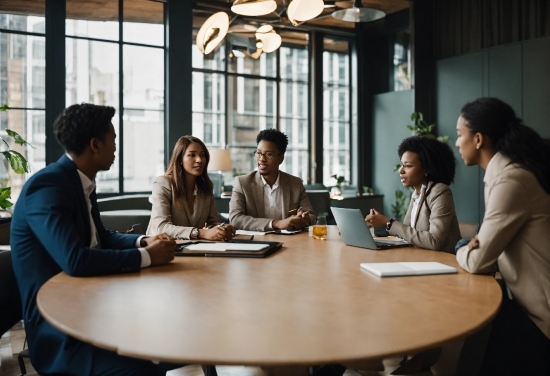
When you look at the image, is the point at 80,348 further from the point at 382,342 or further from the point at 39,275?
the point at 382,342

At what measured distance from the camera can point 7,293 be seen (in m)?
1.91

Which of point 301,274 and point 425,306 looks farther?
point 301,274

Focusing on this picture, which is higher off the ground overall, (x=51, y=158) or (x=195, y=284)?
(x=51, y=158)

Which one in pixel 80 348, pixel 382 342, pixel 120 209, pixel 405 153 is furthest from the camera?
pixel 120 209

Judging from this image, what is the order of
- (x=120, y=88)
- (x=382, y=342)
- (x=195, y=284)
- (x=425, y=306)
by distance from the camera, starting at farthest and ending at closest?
(x=120, y=88) → (x=195, y=284) → (x=425, y=306) → (x=382, y=342)

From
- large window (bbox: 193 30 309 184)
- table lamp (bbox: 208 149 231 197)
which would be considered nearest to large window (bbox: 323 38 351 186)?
large window (bbox: 193 30 309 184)

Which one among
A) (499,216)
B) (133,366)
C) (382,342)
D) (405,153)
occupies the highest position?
(405,153)

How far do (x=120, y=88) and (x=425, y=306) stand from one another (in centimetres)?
641

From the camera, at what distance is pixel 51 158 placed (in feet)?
21.3

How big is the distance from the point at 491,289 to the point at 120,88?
6333mm

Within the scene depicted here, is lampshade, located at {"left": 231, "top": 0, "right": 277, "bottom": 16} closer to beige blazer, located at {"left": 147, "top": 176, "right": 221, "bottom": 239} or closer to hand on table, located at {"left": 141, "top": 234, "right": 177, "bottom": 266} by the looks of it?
beige blazer, located at {"left": 147, "top": 176, "right": 221, "bottom": 239}

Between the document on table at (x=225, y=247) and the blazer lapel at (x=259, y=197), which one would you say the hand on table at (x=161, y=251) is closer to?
the document on table at (x=225, y=247)

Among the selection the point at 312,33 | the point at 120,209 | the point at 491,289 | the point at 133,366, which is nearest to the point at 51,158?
the point at 120,209

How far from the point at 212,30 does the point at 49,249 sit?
6.71ft
